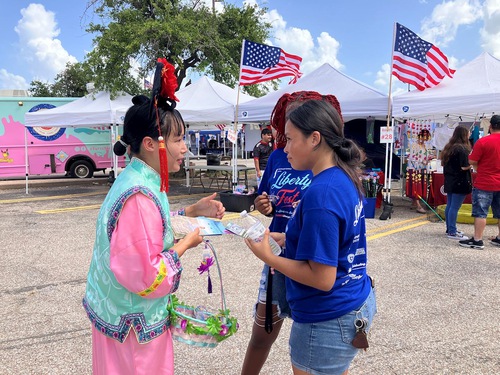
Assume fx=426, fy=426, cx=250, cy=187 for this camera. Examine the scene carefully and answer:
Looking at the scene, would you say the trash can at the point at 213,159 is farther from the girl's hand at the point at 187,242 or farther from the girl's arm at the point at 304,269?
the girl's arm at the point at 304,269

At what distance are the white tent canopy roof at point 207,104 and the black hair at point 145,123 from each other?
28.9 ft

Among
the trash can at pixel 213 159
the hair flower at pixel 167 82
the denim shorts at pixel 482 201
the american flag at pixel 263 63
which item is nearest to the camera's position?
the hair flower at pixel 167 82

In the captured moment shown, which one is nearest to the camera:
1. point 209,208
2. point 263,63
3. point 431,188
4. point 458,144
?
point 209,208

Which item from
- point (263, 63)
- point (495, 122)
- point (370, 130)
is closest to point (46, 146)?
point (263, 63)

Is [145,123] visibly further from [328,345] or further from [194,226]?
[328,345]

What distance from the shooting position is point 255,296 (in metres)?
4.32

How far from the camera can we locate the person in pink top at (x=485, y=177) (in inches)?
241

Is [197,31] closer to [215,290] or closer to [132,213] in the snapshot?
[215,290]

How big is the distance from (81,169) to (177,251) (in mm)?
15793

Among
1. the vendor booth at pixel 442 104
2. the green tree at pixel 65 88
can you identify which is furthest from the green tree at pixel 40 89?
the vendor booth at pixel 442 104

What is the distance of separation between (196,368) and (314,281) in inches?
73.5

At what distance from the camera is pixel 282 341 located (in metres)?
3.45

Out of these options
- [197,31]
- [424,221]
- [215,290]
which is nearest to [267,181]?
[215,290]

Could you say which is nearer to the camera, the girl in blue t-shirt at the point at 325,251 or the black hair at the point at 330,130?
the girl in blue t-shirt at the point at 325,251
